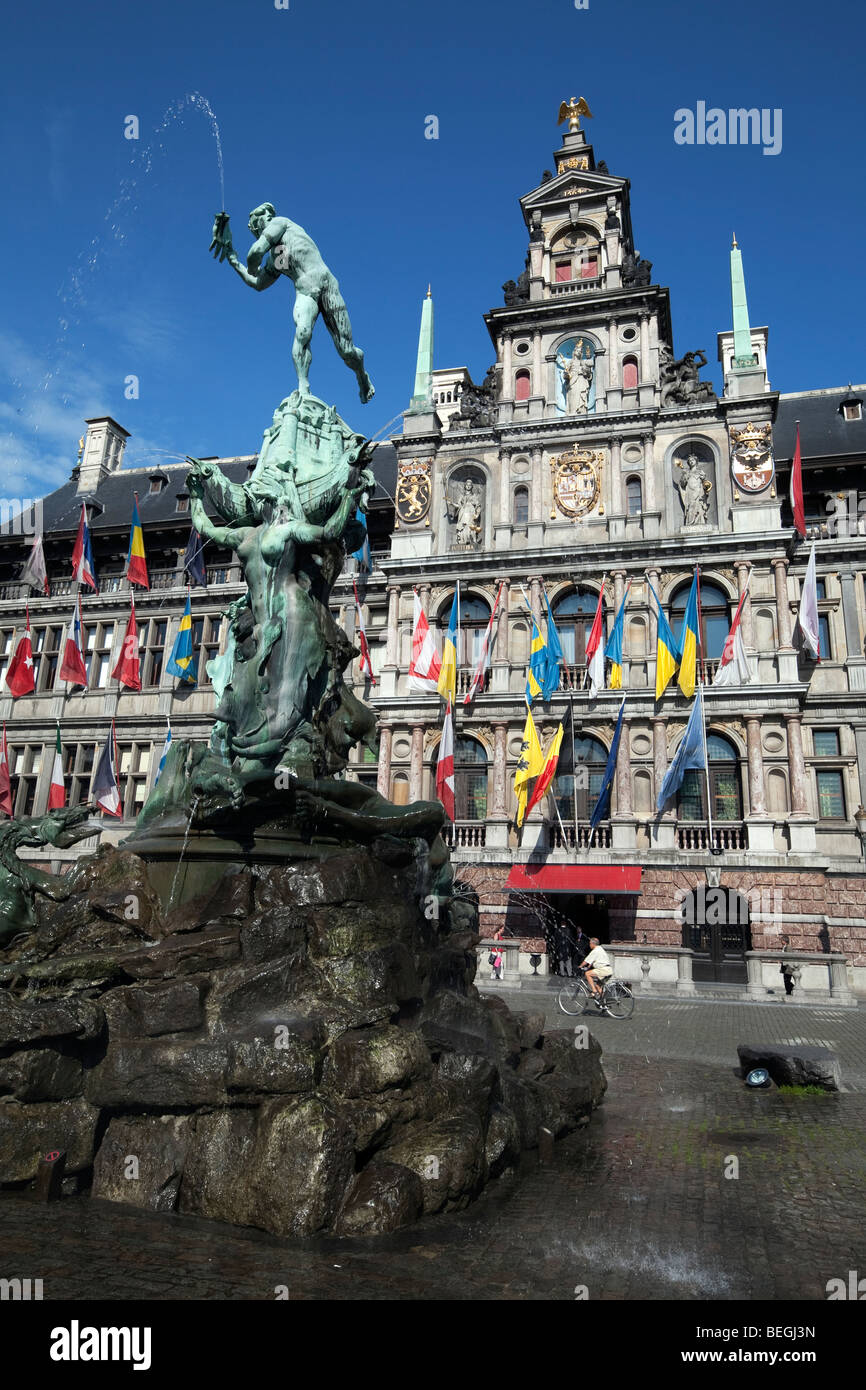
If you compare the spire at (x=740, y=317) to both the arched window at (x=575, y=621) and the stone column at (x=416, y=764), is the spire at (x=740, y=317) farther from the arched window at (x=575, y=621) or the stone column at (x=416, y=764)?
the stone column at (x=416, y=764)

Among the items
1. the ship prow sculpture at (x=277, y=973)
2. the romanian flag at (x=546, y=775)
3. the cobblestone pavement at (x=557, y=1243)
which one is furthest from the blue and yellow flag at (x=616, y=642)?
the cobblestone pavement at (x=557, y=1243)

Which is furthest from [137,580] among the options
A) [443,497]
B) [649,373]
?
[649,373]

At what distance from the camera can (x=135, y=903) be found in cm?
904

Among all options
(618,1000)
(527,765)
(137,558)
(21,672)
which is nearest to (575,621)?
(527,765)

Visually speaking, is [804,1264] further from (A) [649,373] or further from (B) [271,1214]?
(A) [649,373]

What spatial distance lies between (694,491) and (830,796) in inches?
468

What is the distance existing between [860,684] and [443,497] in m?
17.1

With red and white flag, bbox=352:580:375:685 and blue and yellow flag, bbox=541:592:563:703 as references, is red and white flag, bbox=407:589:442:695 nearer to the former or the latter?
red and white flag, bbox=352:580:375:685

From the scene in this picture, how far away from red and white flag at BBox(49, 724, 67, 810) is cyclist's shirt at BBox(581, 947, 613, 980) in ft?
84.6

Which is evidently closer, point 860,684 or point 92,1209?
point 92,1209

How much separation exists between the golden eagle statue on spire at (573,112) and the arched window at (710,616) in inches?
879

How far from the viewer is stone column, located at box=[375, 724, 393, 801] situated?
33375 mm
